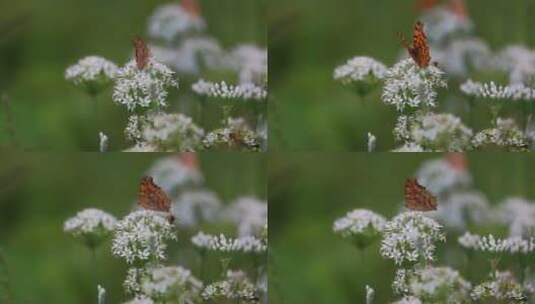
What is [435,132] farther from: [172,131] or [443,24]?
[172,131]

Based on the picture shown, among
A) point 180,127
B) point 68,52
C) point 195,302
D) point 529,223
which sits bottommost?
point 195,302

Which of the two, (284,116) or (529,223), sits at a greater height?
(284,116)

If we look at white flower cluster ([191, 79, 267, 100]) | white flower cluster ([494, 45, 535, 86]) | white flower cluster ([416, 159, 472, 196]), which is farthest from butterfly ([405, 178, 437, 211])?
white flower cluster ([191, 79, 267, 100])

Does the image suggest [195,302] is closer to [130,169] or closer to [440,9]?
[130,169]

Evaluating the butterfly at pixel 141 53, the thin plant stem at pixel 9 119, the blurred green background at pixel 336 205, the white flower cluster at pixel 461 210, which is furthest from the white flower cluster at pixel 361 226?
the thin plant stem at pixel 9 119

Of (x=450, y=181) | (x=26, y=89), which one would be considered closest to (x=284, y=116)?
(x=450, y=181)

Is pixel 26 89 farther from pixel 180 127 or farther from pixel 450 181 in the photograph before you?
pixel 450 181

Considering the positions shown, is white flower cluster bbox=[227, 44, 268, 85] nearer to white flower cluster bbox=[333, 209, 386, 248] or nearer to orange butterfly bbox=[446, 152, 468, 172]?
white flower cluster bbox=[333, 209, 386, 248]

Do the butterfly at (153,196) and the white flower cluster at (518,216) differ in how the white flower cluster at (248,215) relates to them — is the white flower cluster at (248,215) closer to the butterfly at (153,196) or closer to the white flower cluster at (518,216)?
the butterfly at (153,196)
